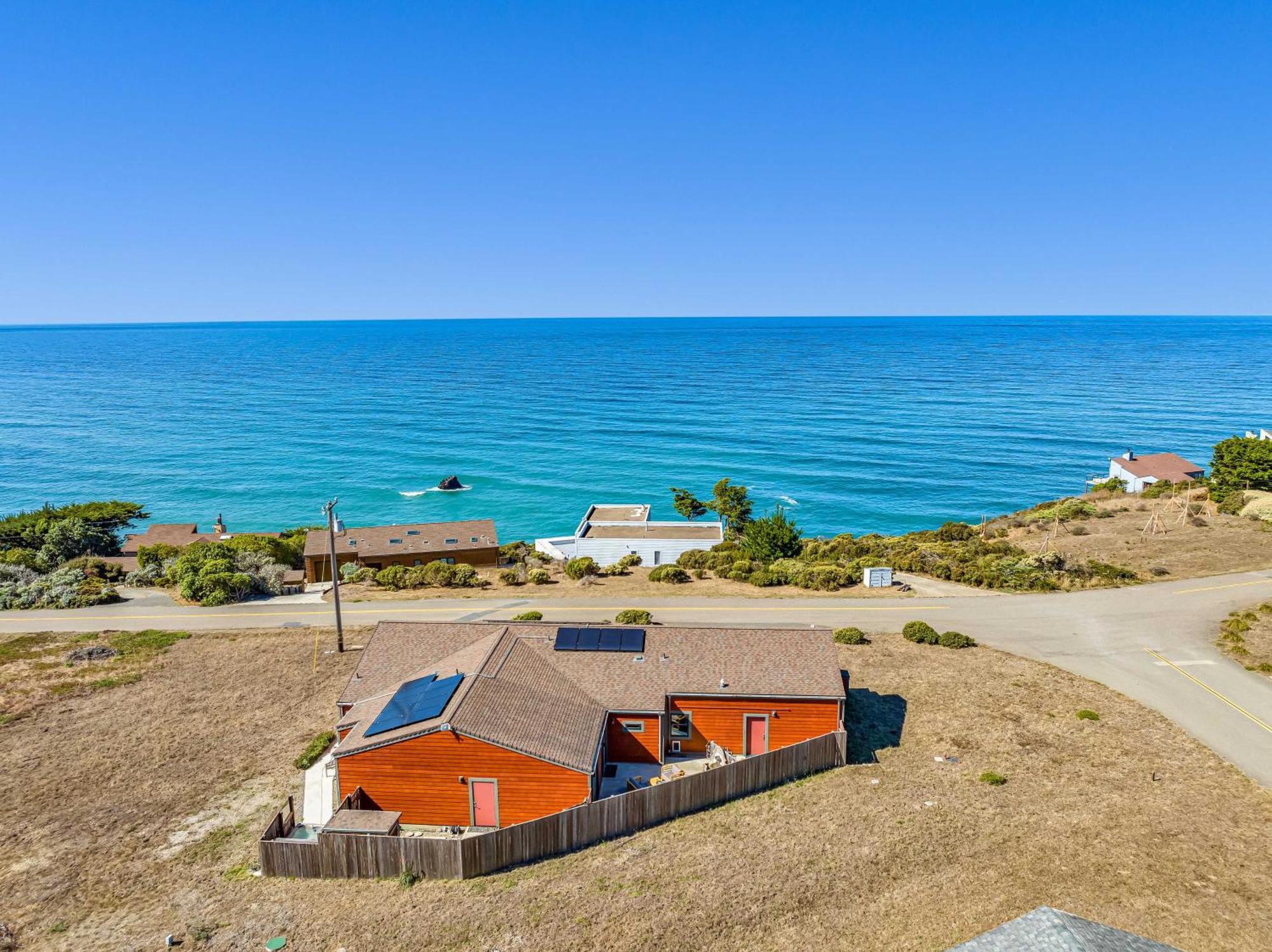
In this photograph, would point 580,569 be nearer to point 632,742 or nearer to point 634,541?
point 634,541

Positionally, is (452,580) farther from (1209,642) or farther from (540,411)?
(540,411)

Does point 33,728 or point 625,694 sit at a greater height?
point 625,694

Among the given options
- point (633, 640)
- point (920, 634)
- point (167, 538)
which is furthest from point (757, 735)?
point (167, 538)

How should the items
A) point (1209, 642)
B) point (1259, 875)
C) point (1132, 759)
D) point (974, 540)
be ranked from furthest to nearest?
point (974, 540) → point (1209, 642) → point (1132, 759) → point (1259, 875)

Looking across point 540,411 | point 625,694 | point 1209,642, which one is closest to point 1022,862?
point 625,694

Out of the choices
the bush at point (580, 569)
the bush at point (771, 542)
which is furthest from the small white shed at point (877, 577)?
the bush at point (580, 569)

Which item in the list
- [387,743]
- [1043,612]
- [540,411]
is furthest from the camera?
[540,411]
